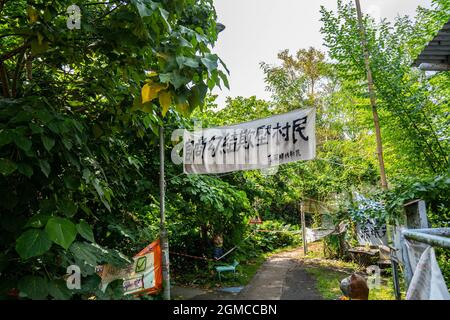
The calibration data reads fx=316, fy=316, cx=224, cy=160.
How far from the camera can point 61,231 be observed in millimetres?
1340

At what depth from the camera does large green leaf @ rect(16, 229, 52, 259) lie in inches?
50.6

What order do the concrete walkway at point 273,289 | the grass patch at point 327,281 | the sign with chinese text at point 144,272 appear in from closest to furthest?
the sign with chinese text at point 144,272
the grass patch at point 327,281
the concrete walkway at point 273,289

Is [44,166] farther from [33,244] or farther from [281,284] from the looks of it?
[281,284]

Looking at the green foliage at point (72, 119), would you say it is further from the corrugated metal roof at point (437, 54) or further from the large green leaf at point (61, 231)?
the corrugated metal roof at point (437, 54)

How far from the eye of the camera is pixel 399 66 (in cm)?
559

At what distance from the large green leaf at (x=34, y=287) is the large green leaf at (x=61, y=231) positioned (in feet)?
0.90

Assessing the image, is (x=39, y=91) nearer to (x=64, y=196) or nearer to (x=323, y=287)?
(x=64, y=196)

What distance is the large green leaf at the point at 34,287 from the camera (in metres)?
1.38

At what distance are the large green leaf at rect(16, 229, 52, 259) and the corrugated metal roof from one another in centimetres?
466

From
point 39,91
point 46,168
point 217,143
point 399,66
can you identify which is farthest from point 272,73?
point 46,168

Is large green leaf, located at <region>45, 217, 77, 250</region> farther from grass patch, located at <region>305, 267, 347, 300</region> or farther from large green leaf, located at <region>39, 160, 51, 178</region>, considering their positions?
grass patch, located at <region>305, 267, 347, 300</region>

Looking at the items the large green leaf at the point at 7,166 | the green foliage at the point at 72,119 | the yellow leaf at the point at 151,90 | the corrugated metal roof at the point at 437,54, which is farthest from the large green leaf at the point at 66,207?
the corrugated metal roof at the point at 437,54

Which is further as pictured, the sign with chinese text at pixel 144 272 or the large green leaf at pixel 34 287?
the sign with chinese text at pixel 144 272

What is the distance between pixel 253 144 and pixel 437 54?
9.25 ft
